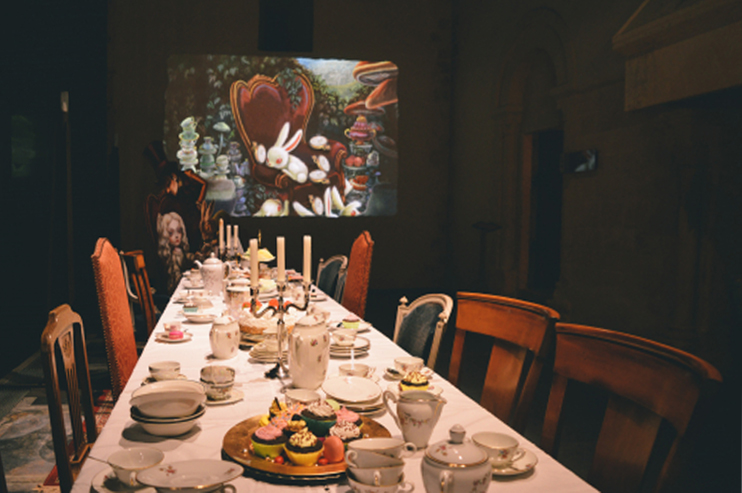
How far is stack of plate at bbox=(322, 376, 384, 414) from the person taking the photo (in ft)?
4.33

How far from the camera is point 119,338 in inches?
83.7

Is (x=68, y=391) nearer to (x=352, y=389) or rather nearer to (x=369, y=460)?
(x=352, y=389)

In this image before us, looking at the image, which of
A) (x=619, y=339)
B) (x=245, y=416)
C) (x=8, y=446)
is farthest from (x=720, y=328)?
(x=8, y=446)

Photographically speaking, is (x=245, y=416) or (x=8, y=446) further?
(x=8, y=446)

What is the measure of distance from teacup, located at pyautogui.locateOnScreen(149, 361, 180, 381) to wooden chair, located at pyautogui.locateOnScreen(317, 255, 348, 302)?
2345 millimetres

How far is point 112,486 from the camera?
0.93m

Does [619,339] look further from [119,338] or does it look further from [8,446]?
[8,446]

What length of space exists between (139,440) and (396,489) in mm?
583

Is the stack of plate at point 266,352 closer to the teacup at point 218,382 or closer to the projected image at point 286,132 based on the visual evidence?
the teacup at point 218,382

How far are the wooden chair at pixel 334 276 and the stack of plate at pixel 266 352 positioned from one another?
2.04 m

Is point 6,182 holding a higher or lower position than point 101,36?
lower

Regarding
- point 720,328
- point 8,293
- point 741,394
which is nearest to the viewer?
point 741,394

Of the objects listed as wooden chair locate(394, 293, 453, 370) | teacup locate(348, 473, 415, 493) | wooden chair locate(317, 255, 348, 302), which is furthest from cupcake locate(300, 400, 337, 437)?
wooden chair locate(317, 255, 348, 302)

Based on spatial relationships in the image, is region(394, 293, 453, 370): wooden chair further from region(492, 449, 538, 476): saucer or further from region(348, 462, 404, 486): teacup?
region(348, 462, 404, 486): teacup
